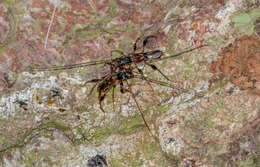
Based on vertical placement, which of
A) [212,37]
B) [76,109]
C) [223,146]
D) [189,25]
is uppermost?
[189,25]

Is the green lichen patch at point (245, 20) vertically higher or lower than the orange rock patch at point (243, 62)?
higher

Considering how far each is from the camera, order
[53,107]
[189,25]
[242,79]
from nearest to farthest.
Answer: [242,79]
[189,25]
[53,107]

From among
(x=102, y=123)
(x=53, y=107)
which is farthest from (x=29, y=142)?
(x=102, y=123)

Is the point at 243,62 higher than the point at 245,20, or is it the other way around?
the point at 245,20

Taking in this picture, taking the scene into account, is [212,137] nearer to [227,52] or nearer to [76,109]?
[227,52]

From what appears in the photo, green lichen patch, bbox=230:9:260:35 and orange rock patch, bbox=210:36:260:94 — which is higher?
green lichen patch, bbox=230:9:260:35

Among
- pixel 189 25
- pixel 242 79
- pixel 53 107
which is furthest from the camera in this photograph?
pixel 53 107

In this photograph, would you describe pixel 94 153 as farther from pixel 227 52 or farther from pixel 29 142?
pixel 227 52

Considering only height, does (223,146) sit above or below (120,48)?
below

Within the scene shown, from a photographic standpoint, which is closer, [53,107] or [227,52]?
[227,52]

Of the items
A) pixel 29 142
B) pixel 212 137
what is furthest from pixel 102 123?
pixel 212 137
